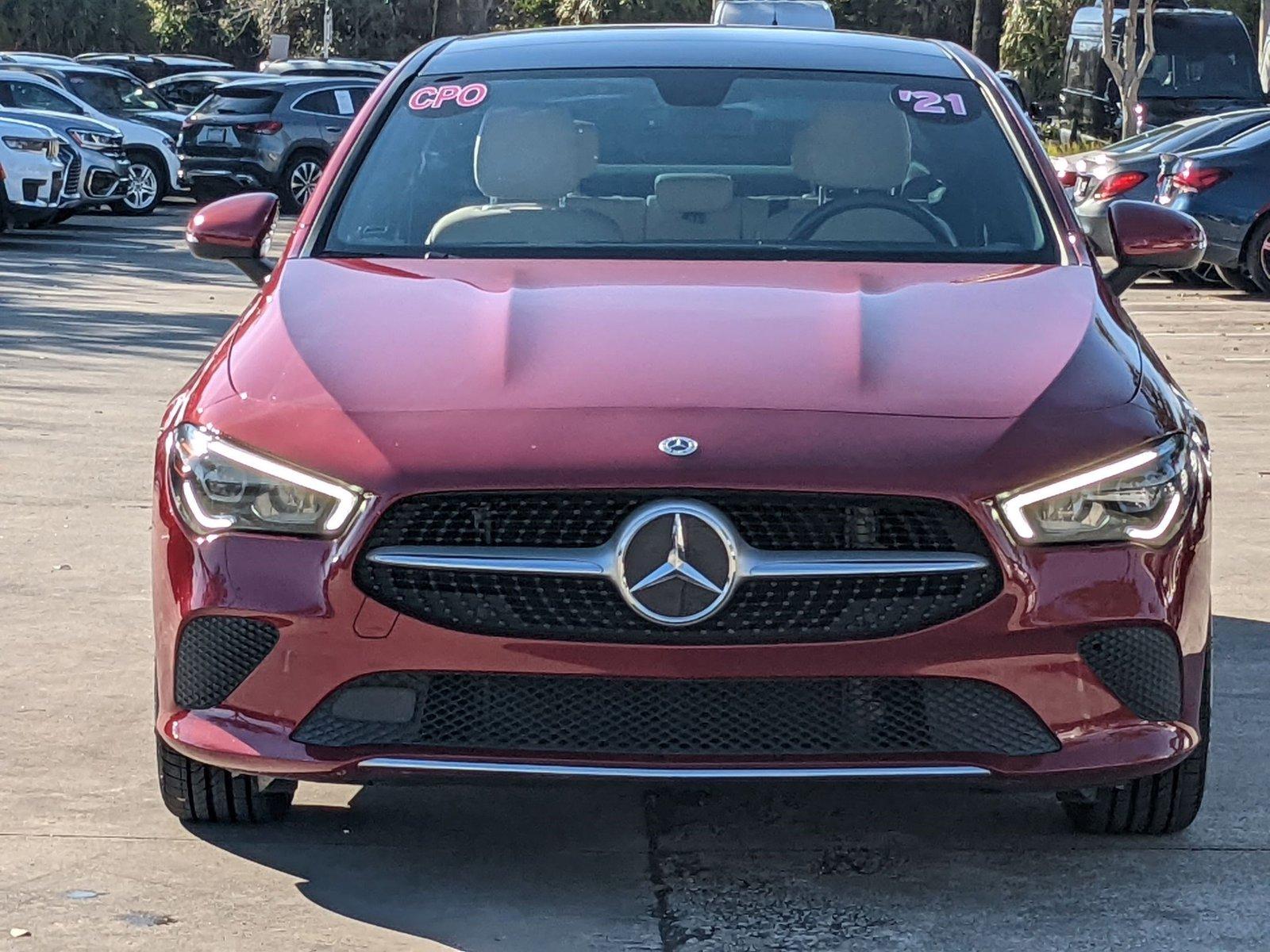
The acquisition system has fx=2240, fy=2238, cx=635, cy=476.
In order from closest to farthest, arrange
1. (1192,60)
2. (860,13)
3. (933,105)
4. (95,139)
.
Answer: (933,105) < (95,139) < (1192,60) < (860,13)

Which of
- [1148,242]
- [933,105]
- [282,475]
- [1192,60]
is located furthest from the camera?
[1192,60]

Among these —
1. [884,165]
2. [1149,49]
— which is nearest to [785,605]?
[884,165]

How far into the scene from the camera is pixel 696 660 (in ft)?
11.9

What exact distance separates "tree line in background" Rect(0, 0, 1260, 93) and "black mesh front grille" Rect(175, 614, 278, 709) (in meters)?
41.7

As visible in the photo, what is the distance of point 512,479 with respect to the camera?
362 centimetres

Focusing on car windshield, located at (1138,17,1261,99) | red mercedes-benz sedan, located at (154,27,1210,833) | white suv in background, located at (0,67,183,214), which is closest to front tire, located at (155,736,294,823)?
red mercedes-benz sedan, located at (154,27,1210,833)

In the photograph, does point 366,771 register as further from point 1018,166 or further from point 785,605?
point 1018,166

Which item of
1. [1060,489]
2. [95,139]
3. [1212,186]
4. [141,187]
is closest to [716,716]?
Result: [1060,489]

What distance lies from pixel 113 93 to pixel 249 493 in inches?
950

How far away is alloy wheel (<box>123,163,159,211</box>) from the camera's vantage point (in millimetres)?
24094

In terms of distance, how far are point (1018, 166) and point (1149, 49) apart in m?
21.6

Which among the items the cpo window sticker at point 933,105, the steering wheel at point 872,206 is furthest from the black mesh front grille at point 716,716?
the cpo window sticker at point 933,105

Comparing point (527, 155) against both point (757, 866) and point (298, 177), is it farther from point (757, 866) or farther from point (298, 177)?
point (298, 177)

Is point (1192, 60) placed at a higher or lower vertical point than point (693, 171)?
lower
